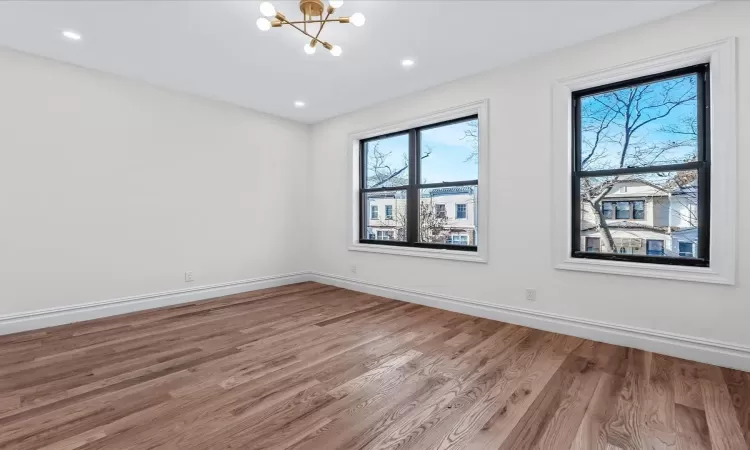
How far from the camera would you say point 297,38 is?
3049 mm

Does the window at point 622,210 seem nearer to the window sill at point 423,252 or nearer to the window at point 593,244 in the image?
the window at point 593,244

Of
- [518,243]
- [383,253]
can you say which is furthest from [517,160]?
[383,253]

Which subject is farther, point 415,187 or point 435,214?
point 415,187

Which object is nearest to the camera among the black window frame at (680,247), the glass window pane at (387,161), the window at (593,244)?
the black window frame at (680,247)

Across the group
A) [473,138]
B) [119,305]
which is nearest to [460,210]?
[473,138]

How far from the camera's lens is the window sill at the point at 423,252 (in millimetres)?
3749

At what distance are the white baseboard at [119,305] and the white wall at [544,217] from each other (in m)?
1.77

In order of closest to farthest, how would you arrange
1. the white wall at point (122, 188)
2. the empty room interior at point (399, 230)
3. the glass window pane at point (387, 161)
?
1. the empty room interior at point (399, 230)
2. the white wall at point (122, 188)
3. the glass window pane at point (387, 161)

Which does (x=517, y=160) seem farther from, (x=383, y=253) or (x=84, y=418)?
(x=84, y=418)

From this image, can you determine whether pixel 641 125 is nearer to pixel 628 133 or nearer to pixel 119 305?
pixel 628 133

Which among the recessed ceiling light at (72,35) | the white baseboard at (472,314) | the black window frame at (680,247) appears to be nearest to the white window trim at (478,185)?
the white baseboard at (472,314)

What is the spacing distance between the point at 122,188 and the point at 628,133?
5.11m

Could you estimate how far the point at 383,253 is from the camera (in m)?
4.68

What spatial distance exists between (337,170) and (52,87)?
3.28 metres
